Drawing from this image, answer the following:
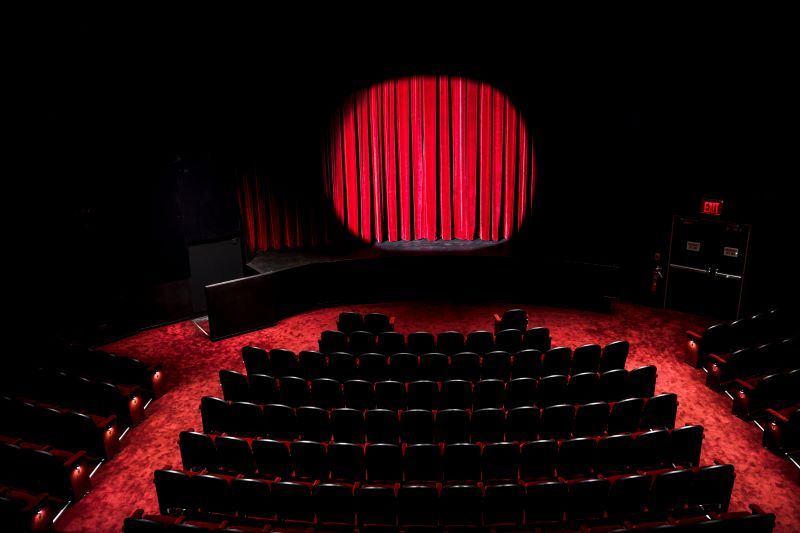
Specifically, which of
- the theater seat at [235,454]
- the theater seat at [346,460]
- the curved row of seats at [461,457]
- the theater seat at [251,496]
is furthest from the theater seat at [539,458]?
the theater seat at [235,454]

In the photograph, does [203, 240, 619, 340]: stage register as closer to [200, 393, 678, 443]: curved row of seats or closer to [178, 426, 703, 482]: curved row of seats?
[200, 393, 678, 443]: curved row of seats

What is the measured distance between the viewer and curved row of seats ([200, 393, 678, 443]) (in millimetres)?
5789

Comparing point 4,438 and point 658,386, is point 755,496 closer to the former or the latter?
point 658,386

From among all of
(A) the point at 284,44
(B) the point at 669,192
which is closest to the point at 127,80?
(A) the point at 284,44

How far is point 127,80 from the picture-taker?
8719 mm

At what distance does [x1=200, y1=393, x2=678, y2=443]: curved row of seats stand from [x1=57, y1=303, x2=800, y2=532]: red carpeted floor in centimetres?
83

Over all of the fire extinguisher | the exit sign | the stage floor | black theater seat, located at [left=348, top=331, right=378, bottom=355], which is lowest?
black theater seat, located at [left=348, top=331, right=378, bottom=355]

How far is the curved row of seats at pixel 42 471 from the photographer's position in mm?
5465

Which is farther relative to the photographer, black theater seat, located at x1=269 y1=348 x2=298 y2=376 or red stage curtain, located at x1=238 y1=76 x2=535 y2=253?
red stage curtain, located at x1=238 y1=76 x2=535 y2=253

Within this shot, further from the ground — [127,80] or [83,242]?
[127,80]

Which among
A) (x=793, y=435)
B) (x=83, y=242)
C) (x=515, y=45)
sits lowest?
(x=793, y=435)

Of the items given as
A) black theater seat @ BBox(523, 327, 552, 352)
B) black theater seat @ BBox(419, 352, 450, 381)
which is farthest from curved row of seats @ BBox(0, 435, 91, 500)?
black theater seat @ BBox(523, 327, 552, 352)

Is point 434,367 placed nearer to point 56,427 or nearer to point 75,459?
point 75,459

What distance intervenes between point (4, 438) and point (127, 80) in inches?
192
